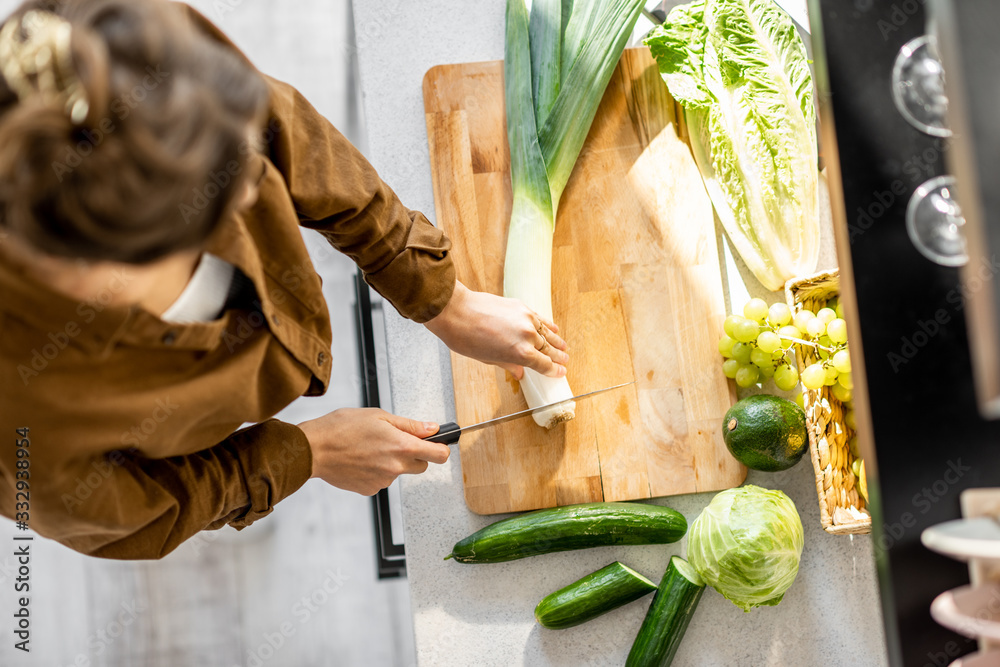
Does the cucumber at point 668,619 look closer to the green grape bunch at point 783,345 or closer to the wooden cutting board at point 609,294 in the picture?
the wooden cutting board at point 609,294

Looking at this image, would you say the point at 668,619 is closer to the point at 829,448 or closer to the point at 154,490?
the point at 829,448

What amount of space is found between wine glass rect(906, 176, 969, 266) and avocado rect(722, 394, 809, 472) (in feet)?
1.64

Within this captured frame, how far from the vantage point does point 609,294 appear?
146cm

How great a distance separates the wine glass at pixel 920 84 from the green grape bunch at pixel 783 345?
1.60 feet

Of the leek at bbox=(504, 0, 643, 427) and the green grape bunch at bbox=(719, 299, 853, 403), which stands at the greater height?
the leek at bbox=(504, 0, 643, 427)

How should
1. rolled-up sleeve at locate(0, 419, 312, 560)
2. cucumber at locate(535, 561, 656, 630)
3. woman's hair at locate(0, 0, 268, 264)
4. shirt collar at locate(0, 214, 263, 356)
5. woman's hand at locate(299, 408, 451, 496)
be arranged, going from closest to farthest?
woman's hair at locate(0, 0, 268, 264) < shirt collar at locate(0, 214, 263, 356) < rolled-up sleeve at locate(0, 419, 312, 560) < woman's hand at locate(299, 408, 451, 496) < cucumber at locate(535, 561, 656, 630)

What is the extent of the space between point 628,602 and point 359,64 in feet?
4.07

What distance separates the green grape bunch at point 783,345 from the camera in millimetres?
1271

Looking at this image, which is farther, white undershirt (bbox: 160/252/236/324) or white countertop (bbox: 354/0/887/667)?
white countertop (bbox: 354/0/887/667)

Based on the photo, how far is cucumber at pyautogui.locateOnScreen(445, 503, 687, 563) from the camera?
1.35 meters

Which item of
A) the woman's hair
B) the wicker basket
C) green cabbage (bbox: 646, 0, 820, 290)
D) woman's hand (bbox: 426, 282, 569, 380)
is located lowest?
the wicker basket

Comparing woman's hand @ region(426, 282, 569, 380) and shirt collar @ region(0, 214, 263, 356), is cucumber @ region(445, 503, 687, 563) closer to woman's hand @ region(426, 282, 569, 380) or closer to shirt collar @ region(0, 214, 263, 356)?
woman's hand @ region(426, 282, 569, 380)

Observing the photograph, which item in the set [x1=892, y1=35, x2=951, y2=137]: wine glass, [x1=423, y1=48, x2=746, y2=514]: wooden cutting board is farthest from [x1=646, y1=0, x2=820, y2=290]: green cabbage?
[x1=892, y1=35, x2=951, y2=137]: wine glass

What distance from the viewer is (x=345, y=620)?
216cm
